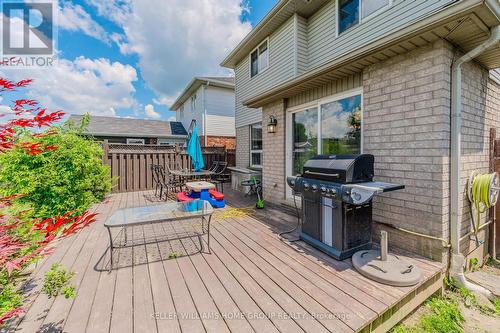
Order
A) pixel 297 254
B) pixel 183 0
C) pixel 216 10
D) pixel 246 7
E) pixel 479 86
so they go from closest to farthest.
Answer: pixel 297 254, pixel 479 86, pixel 183 0, pixel 216 10, pixel 246 7

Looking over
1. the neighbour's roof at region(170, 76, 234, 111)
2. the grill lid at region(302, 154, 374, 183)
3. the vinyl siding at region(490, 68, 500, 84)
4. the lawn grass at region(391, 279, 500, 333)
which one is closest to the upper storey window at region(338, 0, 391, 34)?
the vinyl siding at region(490, 68, 500, 84)

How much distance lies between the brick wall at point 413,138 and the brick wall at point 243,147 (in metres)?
6.59

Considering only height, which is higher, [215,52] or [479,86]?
[215,52]

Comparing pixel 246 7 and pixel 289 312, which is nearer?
pixel 289 312

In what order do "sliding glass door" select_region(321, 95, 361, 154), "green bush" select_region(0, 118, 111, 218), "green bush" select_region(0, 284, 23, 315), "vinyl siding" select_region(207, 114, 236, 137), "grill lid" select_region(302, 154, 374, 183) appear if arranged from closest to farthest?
"green bush" select_region(0, 284, 23, 315) < "grill lid" select_region(302, 154, 374, 183) < "sliding glass door" select_region(321, 95, 361, 154) < "green bush" select_region(0, 118, 111, 218) < "vinyl siding" select_region(207, 114, 236, 137)

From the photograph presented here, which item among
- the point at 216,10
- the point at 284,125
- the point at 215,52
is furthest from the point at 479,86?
the point at 215,52

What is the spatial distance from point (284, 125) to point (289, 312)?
13.5 ft

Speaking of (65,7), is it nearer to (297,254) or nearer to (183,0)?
(183,0)

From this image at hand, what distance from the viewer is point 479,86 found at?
127 inches

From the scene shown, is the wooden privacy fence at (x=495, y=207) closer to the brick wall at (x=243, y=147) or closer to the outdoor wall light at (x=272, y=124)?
the outdoor wall light at (x=272, y=124)

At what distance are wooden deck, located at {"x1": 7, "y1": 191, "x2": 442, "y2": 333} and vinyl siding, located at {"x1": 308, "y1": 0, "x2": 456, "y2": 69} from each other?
3931 millimetres

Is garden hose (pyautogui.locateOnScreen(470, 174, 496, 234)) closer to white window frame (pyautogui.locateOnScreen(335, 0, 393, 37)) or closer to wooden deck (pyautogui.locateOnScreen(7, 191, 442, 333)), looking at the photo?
wooden deck (pyautogui.locateOnScreen(7, 191, 442, 333))

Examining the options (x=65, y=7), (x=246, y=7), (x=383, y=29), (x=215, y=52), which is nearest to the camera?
(x=65, y=7)

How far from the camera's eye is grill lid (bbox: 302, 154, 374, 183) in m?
2.69
